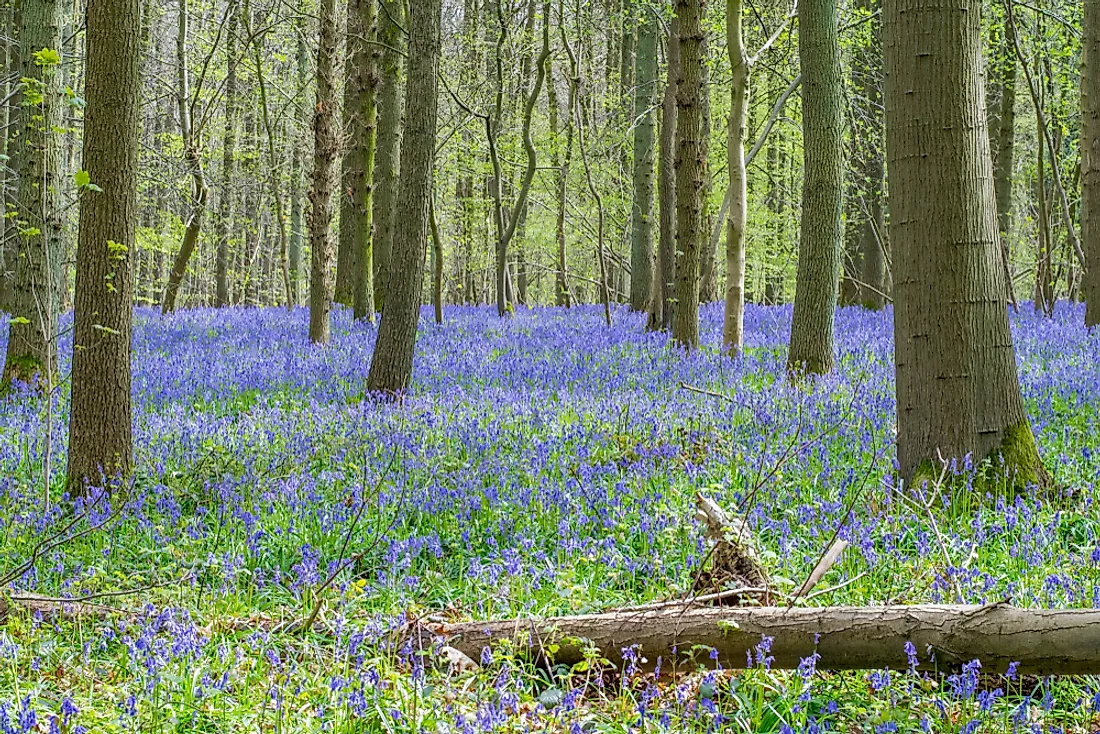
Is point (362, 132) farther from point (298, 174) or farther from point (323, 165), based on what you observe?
point (298, 174)

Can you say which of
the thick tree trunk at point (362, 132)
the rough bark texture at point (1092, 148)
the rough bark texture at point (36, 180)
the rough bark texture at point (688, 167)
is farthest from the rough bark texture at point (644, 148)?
the rough bark texture at point (36, 180)

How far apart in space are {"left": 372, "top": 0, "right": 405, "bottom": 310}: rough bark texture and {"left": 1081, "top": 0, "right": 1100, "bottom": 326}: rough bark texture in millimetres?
11139

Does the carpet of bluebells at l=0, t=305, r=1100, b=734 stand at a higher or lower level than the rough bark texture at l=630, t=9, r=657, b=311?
lower

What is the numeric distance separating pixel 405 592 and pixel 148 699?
1.39 m

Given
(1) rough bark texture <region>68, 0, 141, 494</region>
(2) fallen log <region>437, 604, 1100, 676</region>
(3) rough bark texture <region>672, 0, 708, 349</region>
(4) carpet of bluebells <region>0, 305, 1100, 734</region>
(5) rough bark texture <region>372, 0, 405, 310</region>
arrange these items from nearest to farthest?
1. (2) fallen log <region>437, 604, 1100, 676</region>
2. (4) carpet of bluebells <region>0, 305, 1100, 734</region>
3. (1) rough bark texture <region>68, 0, 141, 494</region>
4. (3) rough bark texture <region>672, 0, 708, 349</region>
5. (5) rough bark texture <region>372, 0, 405, 310</region>

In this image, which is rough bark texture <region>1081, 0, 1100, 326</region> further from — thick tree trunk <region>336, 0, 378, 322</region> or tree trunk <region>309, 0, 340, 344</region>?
tree trunk <region>309, 0, 340, 344</region>

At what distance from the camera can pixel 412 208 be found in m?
8.66

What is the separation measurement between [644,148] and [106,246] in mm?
13398

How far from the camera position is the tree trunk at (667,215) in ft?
43.2

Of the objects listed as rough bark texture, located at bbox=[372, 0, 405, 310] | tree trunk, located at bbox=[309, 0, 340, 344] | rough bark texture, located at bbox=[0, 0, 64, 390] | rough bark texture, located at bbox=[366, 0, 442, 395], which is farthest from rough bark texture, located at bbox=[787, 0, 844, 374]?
rough bark texture, located at bbox=[372, 0, 405, 310]

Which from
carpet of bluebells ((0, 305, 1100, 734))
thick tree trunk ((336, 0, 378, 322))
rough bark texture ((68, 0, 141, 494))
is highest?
thick tree trunk ((336, 0, 378, 322))

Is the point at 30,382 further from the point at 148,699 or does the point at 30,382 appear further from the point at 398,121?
the point at 398,121

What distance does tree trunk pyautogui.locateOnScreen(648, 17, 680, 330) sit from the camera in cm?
1316

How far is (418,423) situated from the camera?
723 cm
